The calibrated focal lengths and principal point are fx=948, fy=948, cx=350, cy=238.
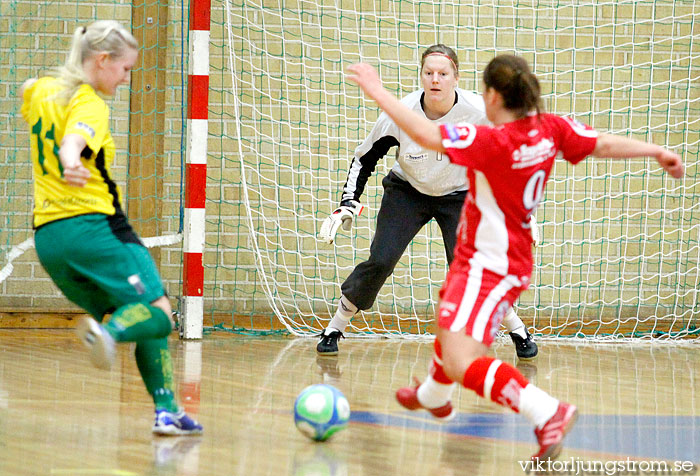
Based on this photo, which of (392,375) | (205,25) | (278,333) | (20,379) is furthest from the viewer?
(278,333)

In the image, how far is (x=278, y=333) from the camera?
21.0ft

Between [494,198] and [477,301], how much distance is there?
33cm

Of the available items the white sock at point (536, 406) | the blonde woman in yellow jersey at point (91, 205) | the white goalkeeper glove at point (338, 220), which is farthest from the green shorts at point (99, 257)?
the white goalkeeper glove at point (338, 220)

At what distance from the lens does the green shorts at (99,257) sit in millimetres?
2947

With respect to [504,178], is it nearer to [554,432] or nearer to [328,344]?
[554,432]

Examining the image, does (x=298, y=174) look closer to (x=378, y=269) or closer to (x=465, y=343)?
(x=378, y=269)

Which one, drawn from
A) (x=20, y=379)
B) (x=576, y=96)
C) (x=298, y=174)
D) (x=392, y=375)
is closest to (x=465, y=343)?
(x=392, y=375)

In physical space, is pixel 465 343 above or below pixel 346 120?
below

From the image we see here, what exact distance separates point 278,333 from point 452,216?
74.0 inches

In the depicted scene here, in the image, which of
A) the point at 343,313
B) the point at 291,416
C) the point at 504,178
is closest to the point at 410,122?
the point at 504,178

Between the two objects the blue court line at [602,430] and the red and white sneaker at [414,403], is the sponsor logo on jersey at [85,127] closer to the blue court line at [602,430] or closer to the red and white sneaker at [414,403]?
the red and white sneaker at [414,403]

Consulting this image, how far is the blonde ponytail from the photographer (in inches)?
118

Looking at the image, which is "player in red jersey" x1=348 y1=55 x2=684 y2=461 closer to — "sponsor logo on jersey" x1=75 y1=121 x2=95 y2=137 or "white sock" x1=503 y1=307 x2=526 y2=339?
"sponsor logo on jersey" x1=75 y1=121 x2=95 y2=137

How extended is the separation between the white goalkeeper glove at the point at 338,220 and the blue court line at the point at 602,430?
1262 mm
